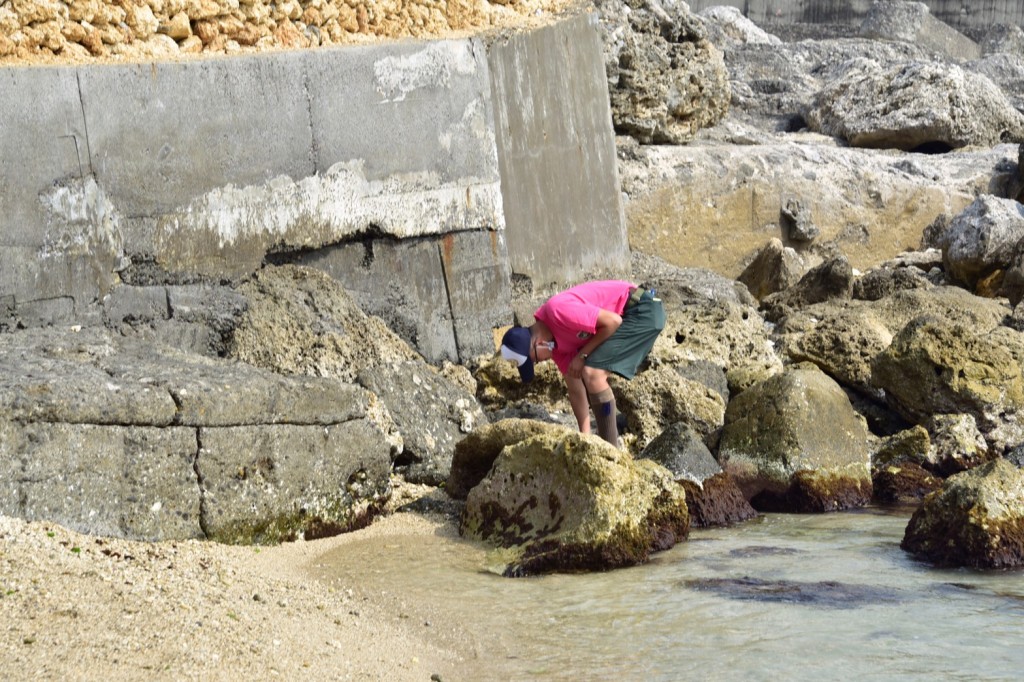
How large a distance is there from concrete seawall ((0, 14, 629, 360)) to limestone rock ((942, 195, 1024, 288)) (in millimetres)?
3949

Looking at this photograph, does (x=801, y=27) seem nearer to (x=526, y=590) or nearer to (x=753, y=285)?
(x=753, y=285)

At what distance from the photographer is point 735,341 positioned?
8234 millimetres

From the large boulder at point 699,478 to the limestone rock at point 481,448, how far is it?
61cm

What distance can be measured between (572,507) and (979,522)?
1571 mm

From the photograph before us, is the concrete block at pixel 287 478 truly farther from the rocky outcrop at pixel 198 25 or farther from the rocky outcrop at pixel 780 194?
the rocky outcrop at pixel 780 194

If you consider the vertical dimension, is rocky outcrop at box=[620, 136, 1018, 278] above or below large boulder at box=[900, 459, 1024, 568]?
above

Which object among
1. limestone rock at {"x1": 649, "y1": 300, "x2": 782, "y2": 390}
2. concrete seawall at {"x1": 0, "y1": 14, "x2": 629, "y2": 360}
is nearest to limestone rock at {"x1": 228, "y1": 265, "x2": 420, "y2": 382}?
concrete seawall at {"x1": 0, "y1": 14, "x2": 629, "y2": 360}

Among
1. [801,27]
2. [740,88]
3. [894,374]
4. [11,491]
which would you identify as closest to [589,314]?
[894,374]

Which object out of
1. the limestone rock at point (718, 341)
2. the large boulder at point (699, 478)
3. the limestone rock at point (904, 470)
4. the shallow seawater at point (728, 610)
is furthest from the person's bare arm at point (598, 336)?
the limestone rock at point (904, 470)

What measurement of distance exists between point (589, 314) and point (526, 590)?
1782mm

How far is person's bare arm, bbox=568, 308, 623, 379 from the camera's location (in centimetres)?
662

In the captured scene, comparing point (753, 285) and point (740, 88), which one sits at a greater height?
point (740, 88)

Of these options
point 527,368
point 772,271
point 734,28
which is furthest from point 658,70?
point 734,28

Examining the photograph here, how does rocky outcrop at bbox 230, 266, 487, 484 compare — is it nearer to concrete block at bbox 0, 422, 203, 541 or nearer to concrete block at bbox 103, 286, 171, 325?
concrete block at bbox 103, 286, 171, 325
